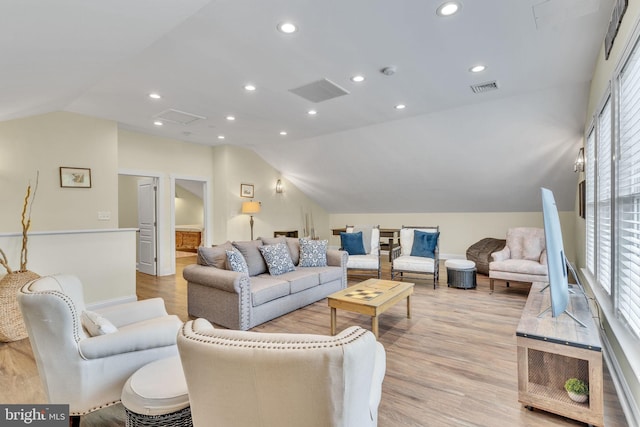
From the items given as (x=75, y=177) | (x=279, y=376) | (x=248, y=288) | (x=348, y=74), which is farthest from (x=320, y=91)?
(x=75, y=177)

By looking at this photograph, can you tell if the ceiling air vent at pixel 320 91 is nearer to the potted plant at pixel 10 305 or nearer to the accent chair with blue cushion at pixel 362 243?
the accent chair with blue cushion at pixel 362 243

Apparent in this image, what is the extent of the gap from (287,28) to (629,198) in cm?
267

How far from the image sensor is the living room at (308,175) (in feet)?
13.0

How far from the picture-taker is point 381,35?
258 cm

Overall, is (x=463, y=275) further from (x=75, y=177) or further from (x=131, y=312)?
(x=75, y=177)

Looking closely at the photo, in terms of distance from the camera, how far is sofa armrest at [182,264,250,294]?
3.21 m

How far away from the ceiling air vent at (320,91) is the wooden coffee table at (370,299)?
7.56ft

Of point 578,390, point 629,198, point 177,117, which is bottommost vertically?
point 578,390

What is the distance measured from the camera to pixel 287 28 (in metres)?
2.46

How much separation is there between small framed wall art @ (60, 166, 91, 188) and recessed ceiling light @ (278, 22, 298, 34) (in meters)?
3.84

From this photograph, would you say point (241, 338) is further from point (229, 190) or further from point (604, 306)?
point (229, 190)

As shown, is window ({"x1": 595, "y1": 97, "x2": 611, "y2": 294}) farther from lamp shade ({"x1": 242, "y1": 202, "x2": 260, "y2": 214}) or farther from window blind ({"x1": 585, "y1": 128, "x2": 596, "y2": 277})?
lamp shade ({"x1": 242, "y1": 202, "x2": 260, "y2": 214})

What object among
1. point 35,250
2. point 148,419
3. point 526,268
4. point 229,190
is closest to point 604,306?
point 526,268

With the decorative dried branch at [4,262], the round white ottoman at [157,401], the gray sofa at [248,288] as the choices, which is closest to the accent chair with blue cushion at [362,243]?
the gray sofa at [248,288]
